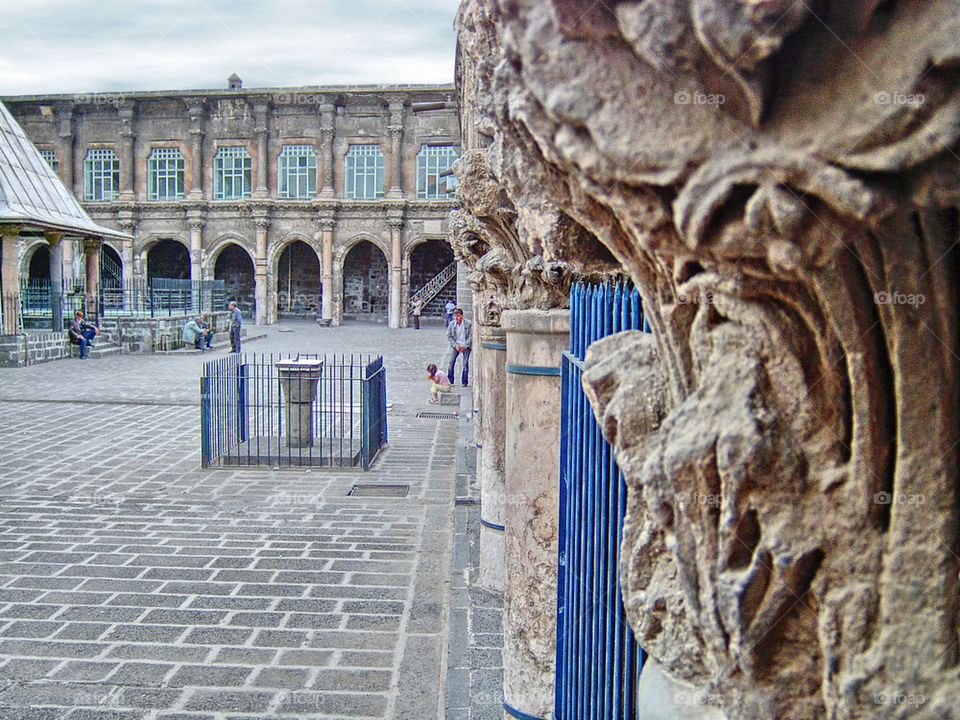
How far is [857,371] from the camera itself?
0.94m

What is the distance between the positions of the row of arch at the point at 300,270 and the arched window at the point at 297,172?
3.19 m

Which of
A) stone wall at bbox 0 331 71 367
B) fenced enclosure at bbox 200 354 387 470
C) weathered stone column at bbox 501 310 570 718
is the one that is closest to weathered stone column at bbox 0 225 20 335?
stone wall at bbox 0 331 71 367

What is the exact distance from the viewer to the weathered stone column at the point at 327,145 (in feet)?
103

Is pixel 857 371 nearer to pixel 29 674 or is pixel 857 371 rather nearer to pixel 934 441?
pixel 934 441

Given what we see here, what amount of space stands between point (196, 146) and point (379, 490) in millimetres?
28129

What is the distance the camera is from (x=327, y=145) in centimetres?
3162

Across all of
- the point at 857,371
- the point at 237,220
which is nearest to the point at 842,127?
the point at 857,371

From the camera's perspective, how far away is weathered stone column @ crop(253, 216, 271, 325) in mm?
31875

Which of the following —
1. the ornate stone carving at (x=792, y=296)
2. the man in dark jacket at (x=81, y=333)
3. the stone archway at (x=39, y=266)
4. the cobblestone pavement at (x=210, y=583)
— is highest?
the stone archway at (x=39, y=266)

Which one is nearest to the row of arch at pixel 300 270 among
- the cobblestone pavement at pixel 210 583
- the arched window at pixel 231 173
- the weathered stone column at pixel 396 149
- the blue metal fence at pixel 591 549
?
the arched window at pixel 231 173

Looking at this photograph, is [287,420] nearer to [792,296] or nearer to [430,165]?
[792,296]

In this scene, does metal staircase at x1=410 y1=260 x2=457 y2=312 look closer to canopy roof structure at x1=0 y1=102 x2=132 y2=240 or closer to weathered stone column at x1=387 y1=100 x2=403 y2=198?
weathered stone column at x1=387 y1=100 x2=403 y2=198

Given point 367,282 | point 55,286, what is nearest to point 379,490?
point 55,286

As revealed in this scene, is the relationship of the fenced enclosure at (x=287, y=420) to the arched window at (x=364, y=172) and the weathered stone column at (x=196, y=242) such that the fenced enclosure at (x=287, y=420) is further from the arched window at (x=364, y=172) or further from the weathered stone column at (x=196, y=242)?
the weathered stone column at (x=196, y=242)
